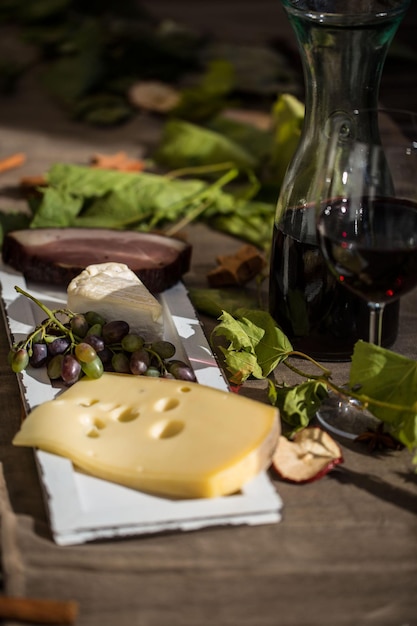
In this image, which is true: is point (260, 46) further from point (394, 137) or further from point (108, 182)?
point (394, 137)

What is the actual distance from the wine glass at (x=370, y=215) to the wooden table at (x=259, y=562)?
16cm

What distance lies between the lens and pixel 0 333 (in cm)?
109

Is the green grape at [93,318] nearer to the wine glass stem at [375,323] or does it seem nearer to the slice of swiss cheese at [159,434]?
the slice of swiss cheese at [159,434]

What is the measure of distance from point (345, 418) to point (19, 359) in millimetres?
306

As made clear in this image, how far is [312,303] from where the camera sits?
3.23 feet

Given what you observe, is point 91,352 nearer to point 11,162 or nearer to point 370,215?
point 370,215

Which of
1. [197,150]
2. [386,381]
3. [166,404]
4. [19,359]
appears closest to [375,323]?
[386,381]

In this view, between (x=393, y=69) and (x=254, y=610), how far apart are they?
58.2 inches

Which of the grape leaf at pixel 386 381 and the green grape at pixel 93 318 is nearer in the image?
the grape leaf at pixel 386 381

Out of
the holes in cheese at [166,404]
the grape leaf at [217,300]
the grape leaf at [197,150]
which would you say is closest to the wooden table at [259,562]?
the holes in cheese at [166,404]

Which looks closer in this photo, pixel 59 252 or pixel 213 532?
pixel 213 532

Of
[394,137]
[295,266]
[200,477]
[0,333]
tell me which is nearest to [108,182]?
[0,333]

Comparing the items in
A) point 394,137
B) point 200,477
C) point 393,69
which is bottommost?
point 393,69

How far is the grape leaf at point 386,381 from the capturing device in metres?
0.82
